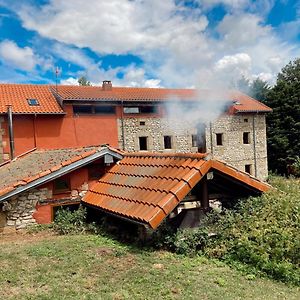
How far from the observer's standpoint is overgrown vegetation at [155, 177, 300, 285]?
6.16 m

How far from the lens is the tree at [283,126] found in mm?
27891

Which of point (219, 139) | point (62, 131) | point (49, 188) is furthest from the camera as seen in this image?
point (219, 139)

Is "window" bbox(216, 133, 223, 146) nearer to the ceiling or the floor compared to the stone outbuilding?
nearer to the ceiling

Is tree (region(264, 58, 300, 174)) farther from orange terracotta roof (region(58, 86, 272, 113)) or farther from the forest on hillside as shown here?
orange terracotta roof (region(58, 86, 272, 113))

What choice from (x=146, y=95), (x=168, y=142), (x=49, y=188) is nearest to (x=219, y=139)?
(x=168, y=142)

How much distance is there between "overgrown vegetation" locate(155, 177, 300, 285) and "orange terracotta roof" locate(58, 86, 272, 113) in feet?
41.7

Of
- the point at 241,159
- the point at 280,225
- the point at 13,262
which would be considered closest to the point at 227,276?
the point at 280,225

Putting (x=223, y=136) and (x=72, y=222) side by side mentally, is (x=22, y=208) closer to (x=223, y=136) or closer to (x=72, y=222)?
(x=72, y=222)

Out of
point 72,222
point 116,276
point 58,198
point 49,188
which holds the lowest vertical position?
point 116,276

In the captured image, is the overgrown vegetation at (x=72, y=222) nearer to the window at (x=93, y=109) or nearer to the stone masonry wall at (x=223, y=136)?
the window at (x=93, y=109)

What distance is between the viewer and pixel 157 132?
21.0 m

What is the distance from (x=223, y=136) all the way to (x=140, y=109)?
256 inches

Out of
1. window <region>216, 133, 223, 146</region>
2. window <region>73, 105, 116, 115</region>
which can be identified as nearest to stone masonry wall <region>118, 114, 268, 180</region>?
window <region>216, 133, 223, 146</region>

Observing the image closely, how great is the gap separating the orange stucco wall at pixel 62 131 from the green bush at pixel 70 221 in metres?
9.18
